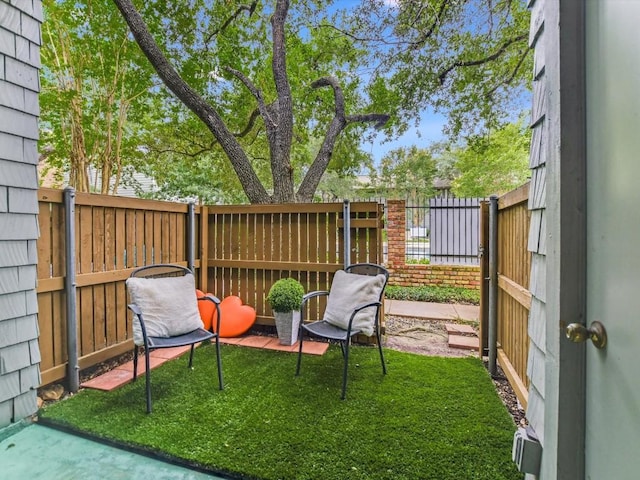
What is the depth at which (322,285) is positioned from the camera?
3725mm

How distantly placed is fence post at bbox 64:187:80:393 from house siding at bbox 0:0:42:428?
0.29 metres

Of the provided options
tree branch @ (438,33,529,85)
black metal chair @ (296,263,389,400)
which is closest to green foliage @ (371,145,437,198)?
tree branch @ (438,33,529,85)

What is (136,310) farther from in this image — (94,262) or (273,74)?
(273,74)

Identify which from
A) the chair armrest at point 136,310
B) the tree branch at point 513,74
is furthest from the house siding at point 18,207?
the tree branch at point 513,74

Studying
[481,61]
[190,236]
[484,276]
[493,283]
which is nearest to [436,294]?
[484,276]

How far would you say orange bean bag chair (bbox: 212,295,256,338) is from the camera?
12.1 ft

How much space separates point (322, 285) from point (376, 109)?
476 centimetres

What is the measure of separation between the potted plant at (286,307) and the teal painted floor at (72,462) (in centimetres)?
180

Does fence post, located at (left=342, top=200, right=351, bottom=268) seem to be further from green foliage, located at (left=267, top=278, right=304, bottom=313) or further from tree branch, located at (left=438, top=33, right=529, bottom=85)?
tree branch, located at (left=438, top=33, right=529, bottom=85)

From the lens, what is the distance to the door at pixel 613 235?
771 millimetres

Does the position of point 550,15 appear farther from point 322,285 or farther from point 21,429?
point 21,429

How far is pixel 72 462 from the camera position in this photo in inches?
68.0

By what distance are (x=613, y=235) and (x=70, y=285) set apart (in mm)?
3111

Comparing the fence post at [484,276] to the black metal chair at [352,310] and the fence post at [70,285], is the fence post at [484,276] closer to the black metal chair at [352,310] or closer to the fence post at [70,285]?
the black metal chair at [352,310]
